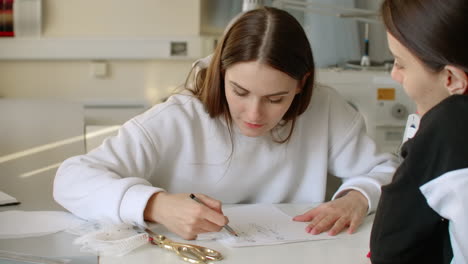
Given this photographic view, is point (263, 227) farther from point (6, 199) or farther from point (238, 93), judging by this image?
point (6, 199)

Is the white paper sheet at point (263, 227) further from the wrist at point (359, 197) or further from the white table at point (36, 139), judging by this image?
the white table at point (36, 139)

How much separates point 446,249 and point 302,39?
0.65 meters

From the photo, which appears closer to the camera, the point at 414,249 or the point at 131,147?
the point at 414,249

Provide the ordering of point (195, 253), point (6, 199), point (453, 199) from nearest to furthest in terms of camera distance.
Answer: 1. point (453, 199)
2. point (195, 253)
3. point (6, 199)

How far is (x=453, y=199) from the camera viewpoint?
2.20 ft

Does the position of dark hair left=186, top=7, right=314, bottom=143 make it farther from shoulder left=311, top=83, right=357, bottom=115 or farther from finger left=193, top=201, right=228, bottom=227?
finger left=193, top=201, right=228, bottom=227

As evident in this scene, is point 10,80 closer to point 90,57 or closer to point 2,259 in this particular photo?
point 90,57

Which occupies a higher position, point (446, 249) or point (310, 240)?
point (446, 249)

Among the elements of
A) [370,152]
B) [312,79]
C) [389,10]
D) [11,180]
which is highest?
[389,10]

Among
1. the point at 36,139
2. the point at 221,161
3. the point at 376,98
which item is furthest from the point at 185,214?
the point at 376,98

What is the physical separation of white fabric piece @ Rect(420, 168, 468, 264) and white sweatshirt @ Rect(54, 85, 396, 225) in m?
0.57

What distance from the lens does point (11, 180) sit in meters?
1.56

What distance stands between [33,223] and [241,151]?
515 millimetres

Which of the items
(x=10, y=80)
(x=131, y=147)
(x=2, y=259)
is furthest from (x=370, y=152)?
(x=10, y=80)
